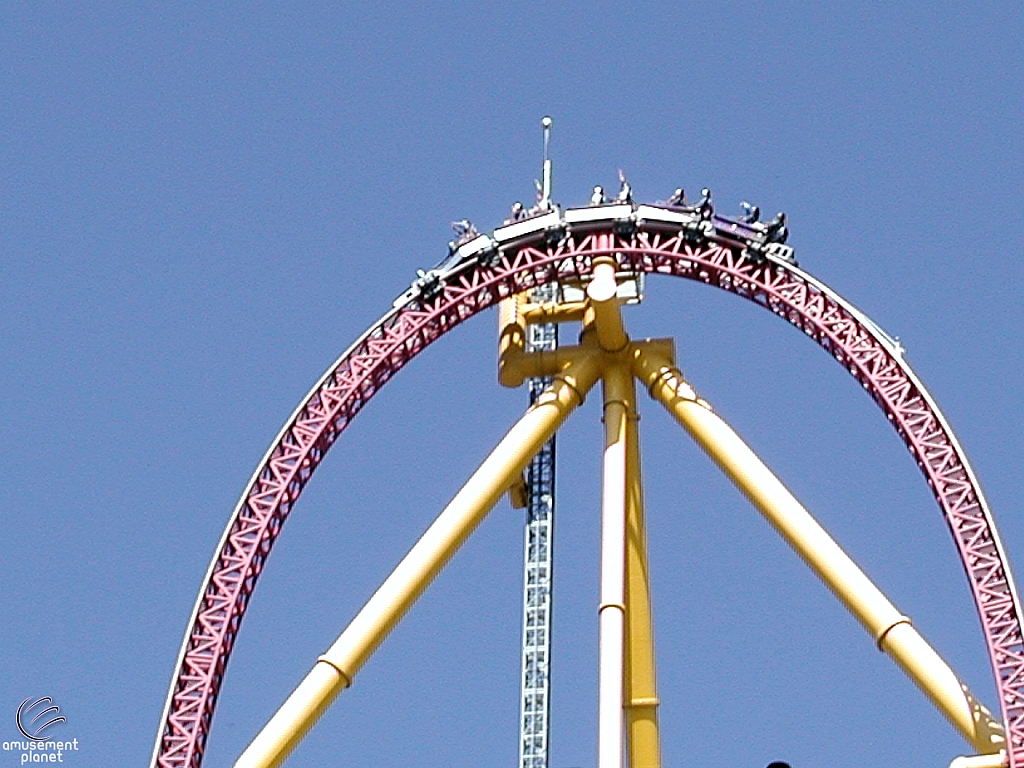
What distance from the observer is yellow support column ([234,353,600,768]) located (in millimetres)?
52125

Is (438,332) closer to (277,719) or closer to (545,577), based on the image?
(277,719)

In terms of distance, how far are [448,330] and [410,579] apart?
544 centimetres

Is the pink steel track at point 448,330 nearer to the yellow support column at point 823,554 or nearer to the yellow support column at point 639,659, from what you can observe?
the yellow support column at point 823,554

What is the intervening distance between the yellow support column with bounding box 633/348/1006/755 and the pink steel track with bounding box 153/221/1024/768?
1.94 metres

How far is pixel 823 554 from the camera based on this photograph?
5131cm

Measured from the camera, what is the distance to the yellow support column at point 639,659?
53062 millimetres

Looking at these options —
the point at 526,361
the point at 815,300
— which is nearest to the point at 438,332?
the point at 526,361

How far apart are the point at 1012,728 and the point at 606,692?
286 inches

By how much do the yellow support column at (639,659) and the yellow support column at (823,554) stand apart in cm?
162

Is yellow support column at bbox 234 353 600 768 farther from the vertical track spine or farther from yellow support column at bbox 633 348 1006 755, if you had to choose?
the vertical track spine

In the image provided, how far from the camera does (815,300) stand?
2109 inches

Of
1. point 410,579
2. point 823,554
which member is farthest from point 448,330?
point 823,554

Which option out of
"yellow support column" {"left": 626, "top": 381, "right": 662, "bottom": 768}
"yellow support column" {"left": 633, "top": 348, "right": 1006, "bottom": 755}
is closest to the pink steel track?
"yellow support column" {"left": 633, "top": 348, "right": 1006, "bottom": 755}

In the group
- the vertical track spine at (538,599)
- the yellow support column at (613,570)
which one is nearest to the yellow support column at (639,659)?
the yellow support column at (613,570)
